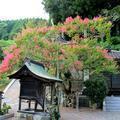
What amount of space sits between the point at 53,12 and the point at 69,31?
16.1m

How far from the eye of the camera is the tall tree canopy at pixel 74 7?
3478cm

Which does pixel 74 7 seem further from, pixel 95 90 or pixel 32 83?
pixel 32 83

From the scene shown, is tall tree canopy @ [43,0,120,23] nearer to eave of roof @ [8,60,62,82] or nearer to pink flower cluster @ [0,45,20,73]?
pink flower cluster @ [0,45,20,73]

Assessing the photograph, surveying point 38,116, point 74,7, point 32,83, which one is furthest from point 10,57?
point 74,7

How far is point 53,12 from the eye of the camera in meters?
36.3

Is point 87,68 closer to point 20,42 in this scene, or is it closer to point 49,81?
A: point 20,42

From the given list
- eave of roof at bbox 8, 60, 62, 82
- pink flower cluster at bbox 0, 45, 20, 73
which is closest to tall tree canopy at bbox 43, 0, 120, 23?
pink flower cluster at bbox 0, 45, 20, 73

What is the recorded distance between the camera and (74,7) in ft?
114

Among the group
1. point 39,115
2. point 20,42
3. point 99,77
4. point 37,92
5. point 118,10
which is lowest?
point 39,115

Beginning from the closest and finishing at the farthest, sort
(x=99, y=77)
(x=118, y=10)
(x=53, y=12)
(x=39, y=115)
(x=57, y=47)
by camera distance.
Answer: (x=39, y=115), (x=57, y=47), (x=99, y=77), (x=118, y=10), (x=53, y=12)

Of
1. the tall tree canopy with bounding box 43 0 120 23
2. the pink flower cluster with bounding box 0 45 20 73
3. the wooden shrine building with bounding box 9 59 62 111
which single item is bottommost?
the wooden shrine building with bounding box 9 59 62 111

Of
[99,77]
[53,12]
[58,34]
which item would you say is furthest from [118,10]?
[58,34]

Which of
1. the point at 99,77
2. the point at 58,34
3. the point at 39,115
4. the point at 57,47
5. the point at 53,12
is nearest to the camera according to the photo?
the point at 39,115

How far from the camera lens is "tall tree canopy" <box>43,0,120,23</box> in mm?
34781
